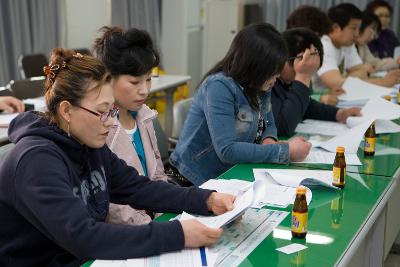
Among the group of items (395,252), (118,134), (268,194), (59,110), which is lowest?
(395,252)

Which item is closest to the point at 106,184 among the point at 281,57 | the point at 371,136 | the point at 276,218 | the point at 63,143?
the point at 63,143

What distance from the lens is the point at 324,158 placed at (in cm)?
228

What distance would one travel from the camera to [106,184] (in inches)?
64.0

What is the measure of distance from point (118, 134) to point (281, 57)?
740 millimetres

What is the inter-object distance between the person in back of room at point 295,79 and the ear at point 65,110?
1.45 m

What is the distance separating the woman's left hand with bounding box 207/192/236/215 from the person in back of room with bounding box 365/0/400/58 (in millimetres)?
4703

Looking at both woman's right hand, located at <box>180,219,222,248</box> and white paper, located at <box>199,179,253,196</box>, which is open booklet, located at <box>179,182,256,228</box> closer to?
woman's right hand, located at <box>180,219,222,248</box>

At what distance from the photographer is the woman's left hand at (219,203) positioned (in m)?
1.57

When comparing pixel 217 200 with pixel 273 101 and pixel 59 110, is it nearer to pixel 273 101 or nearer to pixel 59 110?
pixel 59 110

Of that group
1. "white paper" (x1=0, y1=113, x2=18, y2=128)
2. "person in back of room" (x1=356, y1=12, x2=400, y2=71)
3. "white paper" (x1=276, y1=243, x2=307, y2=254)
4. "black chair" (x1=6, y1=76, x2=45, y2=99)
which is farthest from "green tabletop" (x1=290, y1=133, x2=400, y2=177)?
"person in back of room" (x1=356, y1=12, x2=400, y2=71)

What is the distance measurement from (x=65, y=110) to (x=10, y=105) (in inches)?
66.2

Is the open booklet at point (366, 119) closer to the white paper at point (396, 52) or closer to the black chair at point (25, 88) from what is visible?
the black chair at point (25, 88)

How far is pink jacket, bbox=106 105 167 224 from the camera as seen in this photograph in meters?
1.78

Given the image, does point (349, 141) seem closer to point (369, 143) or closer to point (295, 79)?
point (369, 143)
